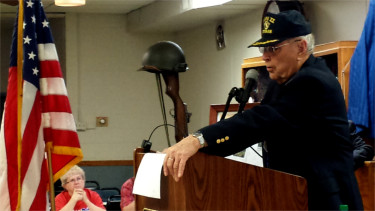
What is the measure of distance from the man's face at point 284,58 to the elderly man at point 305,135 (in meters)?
0.03

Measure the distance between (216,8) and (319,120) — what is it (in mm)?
4537

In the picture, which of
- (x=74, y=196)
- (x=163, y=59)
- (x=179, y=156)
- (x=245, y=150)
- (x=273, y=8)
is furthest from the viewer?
(x=273, y=8)

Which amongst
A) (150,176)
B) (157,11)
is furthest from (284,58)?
(157,11)

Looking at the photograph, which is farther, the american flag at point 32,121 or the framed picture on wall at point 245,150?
the framed picture on wall at point 245,150

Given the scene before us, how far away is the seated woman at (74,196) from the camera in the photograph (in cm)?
408

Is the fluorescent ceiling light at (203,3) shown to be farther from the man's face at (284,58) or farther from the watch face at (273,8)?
the man's face at (284,58)

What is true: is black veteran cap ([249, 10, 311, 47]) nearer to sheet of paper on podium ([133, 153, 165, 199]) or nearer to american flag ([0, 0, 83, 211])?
sheet of paper on podium ([133, 153, 165, 199])

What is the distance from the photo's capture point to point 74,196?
13.4 ft

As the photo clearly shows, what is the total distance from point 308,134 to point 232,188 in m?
0.25

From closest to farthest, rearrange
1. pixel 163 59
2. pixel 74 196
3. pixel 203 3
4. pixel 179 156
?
pixel 179 156
pixel 163 59
pixel 74 196
pixel 203 3

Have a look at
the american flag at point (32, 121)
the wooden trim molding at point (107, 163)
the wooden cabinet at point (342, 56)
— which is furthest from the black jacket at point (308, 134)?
the wooden trim molding at point (107, 163)

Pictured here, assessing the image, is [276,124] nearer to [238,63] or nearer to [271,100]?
[271,100]

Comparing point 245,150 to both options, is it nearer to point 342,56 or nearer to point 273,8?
point 342,56

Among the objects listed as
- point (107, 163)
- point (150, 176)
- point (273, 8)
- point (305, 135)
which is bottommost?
point (107, 163)
